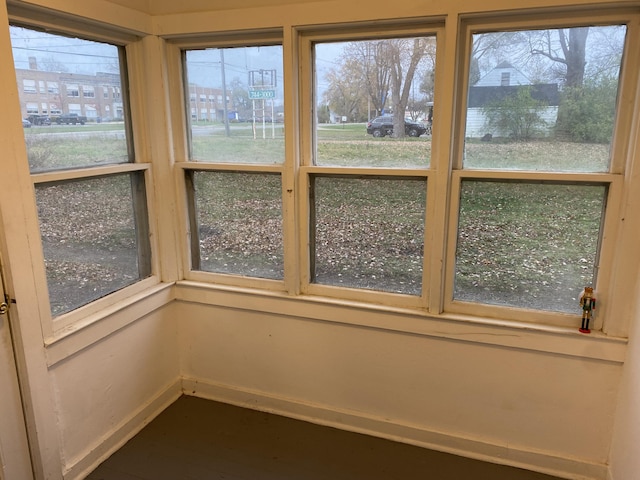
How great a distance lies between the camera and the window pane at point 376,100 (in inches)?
78.5

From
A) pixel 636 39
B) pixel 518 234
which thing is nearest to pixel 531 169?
pixel 518 234

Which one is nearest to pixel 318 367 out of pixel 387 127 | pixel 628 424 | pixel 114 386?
pixel 114 386

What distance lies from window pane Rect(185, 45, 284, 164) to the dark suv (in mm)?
445

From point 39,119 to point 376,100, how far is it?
138 cm

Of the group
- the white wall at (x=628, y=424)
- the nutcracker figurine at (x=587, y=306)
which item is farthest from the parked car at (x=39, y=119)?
the white wall at (x=628, y=424)

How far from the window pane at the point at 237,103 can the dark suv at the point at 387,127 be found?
17.5 inches

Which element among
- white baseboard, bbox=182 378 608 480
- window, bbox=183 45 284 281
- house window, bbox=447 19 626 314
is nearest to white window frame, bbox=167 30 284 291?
window, bbox=183 45 284 281

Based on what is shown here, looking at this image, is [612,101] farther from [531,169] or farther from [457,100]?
[457,100]

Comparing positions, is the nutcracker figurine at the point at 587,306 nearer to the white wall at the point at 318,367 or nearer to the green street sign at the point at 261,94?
the white wall at the point at 318,367

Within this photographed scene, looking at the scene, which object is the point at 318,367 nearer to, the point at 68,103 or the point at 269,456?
the point at 269,456

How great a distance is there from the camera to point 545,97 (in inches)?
72.6

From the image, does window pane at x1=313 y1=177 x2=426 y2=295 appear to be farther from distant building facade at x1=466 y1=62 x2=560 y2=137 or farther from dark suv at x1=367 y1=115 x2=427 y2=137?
distant building facade at x1=466 y1=62 x2=560 y2=137

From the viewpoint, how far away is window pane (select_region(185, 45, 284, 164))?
220cm

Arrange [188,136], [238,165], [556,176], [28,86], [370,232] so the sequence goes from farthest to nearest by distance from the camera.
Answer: [188,136] < [238,165] < [370,232] < [556,176] < [28,86]
